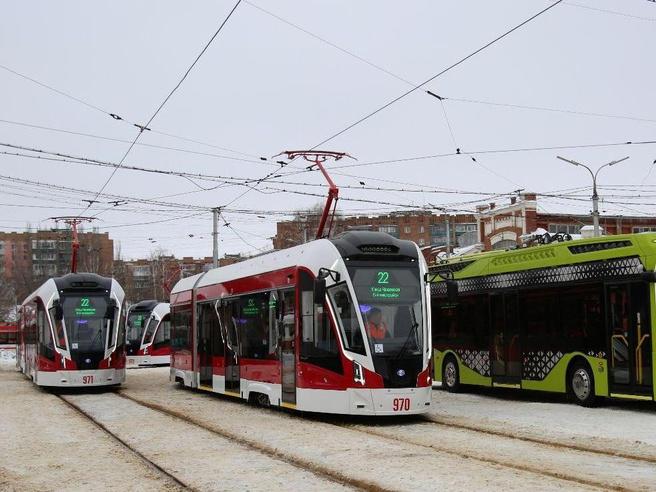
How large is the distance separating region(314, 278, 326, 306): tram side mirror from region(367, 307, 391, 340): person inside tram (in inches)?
36.5

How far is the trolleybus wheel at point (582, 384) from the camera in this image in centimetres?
1773

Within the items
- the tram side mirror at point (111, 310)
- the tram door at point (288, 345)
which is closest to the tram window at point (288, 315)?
the tram door at point (288, 345)

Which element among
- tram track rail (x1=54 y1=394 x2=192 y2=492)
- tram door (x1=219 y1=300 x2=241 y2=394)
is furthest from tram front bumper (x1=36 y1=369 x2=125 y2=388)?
tram door (x1=219 y1=300 x2=241 y2=394)

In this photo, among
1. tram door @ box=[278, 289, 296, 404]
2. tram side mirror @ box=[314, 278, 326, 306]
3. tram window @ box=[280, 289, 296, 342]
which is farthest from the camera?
tram window @ box=[280, 289, 296, 342]

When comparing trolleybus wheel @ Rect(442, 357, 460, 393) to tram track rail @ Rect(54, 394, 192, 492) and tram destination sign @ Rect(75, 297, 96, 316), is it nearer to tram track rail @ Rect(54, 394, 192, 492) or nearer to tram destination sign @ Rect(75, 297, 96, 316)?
tram track rail @ Rect(54, 394, 192, 492)

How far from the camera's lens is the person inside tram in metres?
15.5

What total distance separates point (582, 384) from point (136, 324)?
3187cm

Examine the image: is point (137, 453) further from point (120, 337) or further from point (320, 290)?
point (120, 337)

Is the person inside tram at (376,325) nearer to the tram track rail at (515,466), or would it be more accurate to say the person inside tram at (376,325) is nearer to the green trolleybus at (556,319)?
the green trolleybus at (556,319)

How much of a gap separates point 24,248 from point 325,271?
144 meters

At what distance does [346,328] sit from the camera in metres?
15.5

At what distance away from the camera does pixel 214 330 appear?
2250cm

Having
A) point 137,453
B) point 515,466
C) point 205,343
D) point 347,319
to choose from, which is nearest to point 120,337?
point 205,343

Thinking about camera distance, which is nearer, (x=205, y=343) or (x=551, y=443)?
(x=551, y=443)
